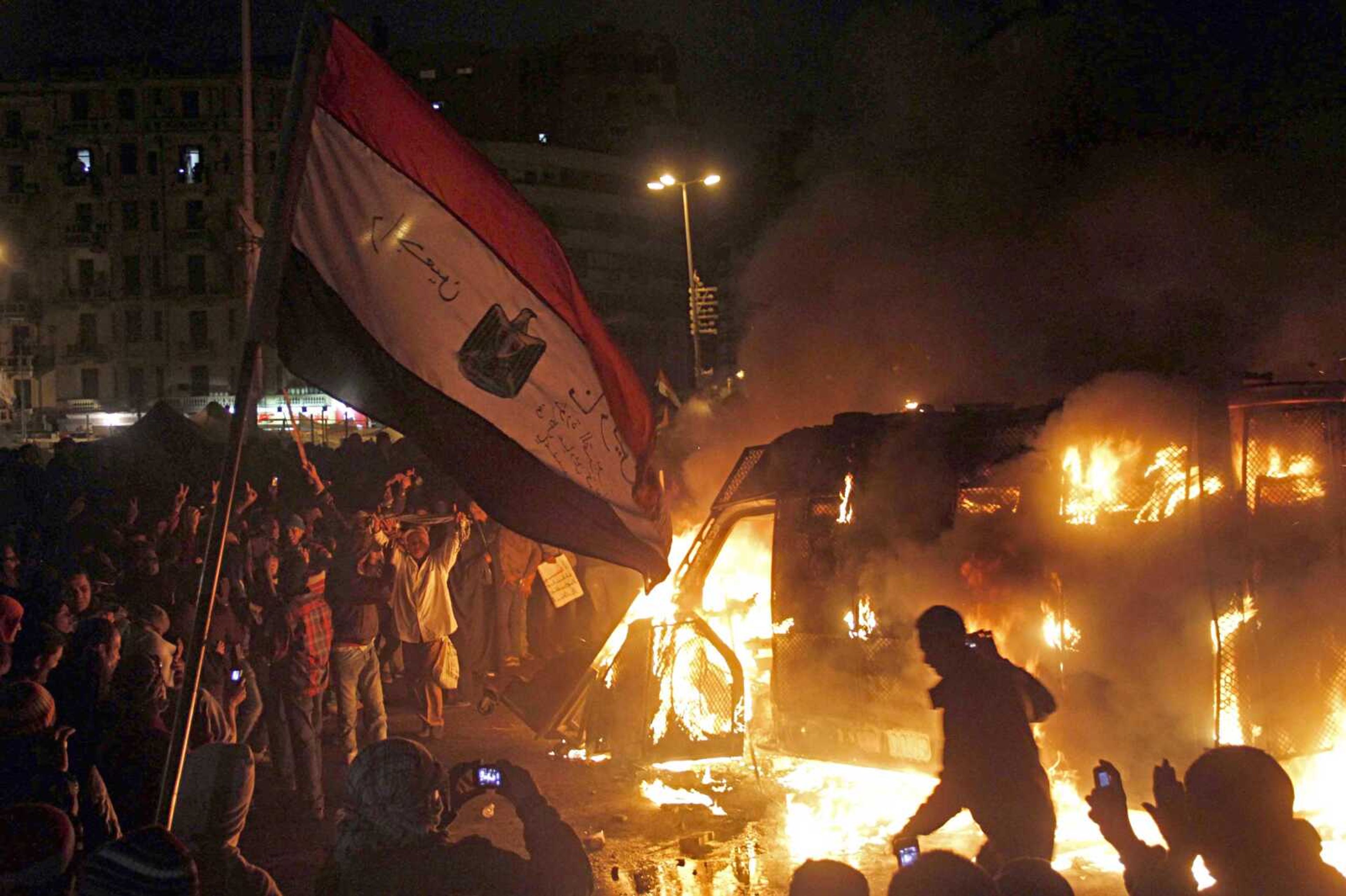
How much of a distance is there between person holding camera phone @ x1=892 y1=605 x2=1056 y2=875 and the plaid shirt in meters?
4.34

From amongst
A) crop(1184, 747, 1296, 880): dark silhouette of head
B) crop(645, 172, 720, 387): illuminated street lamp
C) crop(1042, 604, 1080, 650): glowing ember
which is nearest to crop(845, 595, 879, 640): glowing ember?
crop(1042, 604, 1080, 650): glowing ember

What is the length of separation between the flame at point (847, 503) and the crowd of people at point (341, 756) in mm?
2610

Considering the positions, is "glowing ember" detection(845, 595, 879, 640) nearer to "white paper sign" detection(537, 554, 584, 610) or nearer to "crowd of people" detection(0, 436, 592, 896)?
"crowd of people" detection(0, 436, 592, 896)

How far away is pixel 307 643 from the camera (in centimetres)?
762

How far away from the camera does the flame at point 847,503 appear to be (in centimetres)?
755

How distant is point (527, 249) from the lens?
4.24 meters

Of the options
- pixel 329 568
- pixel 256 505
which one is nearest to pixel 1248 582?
pixel 329 568

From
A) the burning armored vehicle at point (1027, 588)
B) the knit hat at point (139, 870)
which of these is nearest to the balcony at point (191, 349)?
the burning armored vehicle at point (1027, 588)

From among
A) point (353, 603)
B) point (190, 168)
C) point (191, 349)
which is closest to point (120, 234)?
point (190, 168)

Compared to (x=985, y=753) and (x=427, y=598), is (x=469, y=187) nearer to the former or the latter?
(x=985, y=753)

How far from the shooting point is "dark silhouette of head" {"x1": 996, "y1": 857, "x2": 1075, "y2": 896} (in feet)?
9.00

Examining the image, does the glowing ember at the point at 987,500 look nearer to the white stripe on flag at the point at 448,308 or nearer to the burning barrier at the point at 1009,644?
the burning barrier at the point at 1009,644

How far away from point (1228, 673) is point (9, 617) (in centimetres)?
629

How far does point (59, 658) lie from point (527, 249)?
3.32 metres
